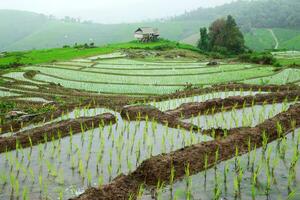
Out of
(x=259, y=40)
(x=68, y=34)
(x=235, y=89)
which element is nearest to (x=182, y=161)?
(x=235, y=89)

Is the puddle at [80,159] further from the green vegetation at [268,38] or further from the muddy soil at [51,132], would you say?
the green vegetation at [268,38]

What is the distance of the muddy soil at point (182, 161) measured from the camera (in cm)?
659

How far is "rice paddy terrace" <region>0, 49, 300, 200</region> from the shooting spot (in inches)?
273

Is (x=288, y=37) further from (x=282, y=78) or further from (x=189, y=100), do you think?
(x=189, y=100)

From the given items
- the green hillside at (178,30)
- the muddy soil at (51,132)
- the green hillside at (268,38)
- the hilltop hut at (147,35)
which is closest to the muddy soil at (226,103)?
the muddy soil at (51,132)

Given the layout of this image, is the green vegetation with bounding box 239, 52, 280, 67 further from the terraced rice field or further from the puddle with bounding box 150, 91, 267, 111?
the puddle with bounding box 150, 91, 267, 111

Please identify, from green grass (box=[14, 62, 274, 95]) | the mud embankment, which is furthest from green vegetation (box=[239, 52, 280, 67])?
the mud embankment

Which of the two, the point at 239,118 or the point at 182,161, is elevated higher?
the point at 182,161

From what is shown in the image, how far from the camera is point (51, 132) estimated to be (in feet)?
34.4

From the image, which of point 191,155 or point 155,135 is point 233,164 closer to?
point 191,155

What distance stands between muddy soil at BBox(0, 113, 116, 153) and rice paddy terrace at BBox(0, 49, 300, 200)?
0.03 m

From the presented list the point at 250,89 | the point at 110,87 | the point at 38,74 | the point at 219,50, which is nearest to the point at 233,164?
the point at 250,89

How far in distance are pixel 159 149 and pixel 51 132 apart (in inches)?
128

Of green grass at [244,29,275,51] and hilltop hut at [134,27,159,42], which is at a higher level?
hilltop hut at [134,27,159,42]
